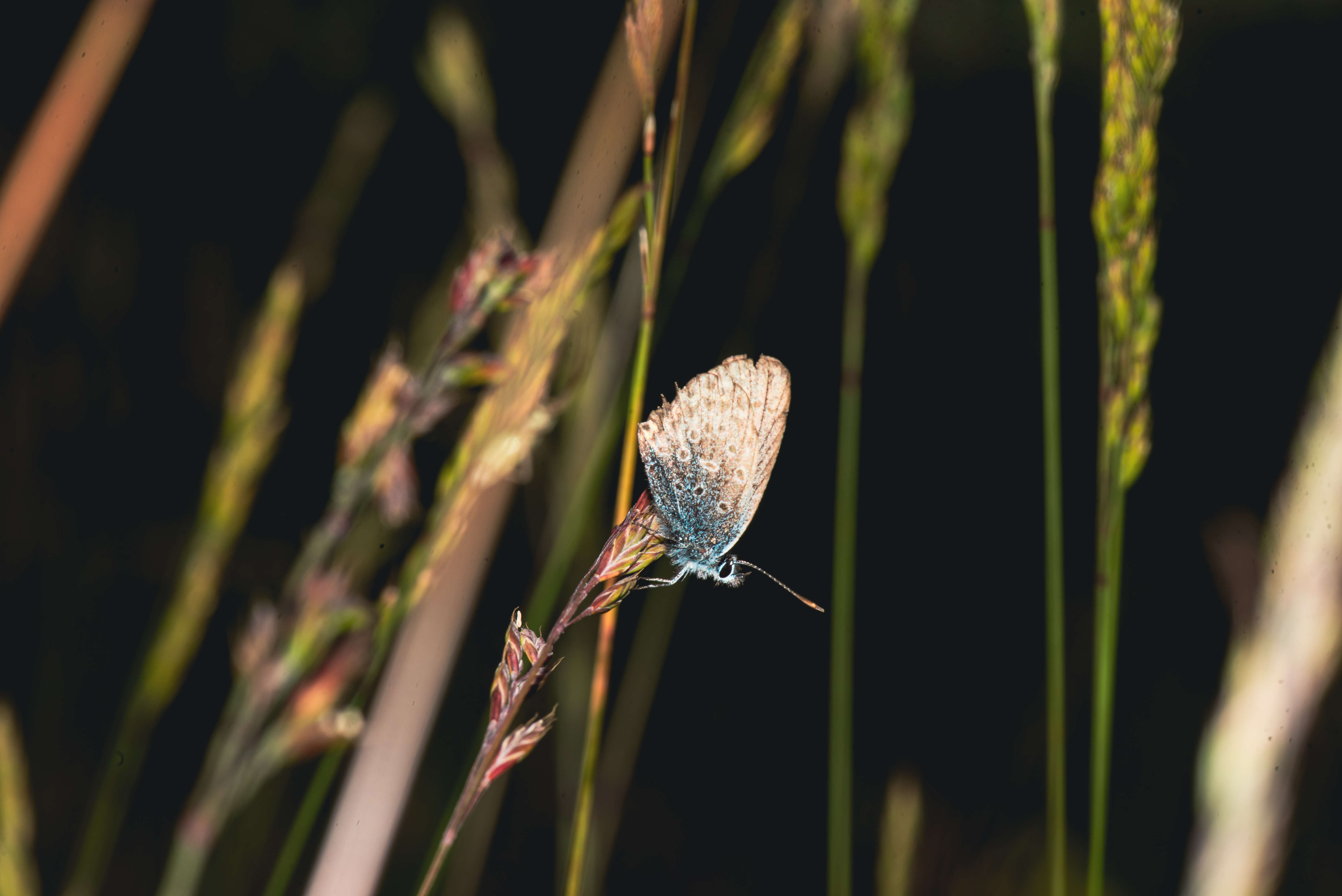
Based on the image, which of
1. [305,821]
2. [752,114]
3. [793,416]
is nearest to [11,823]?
[305,821]

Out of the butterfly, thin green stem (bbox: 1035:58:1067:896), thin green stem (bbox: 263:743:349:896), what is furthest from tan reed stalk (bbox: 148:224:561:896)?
thin green stem (bbox: 1035:58:1067:896)

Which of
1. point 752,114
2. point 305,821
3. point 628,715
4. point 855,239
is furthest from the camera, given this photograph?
point 628,715

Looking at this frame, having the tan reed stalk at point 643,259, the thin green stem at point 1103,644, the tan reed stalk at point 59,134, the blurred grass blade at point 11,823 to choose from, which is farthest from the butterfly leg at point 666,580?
the tan reed stalk at point 59,134

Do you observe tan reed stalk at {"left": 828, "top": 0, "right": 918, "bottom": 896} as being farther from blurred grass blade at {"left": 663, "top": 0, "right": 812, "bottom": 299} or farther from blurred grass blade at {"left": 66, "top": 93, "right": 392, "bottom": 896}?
blurred grass blade at {"left": 66, "top": 93, "right": 392, "bottom": 896}

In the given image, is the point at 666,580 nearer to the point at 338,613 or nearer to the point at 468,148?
the point at 338,613

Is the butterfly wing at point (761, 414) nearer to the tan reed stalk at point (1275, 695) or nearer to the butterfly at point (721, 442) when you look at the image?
the butterfly at point (721, 442)

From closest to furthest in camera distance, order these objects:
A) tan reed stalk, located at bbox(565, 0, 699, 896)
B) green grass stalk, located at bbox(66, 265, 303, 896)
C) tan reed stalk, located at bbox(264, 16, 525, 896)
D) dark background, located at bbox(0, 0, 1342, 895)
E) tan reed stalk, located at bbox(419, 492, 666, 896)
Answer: tan reed stalk, located at bbox(419, 492, 666, 896) < tan reed stalk, located at bbox(565, 0, 699, 896) < green grass stalk, located at bbox(66, 265, 303, 896) < tan reed stalk, located at bbox(264, 16, 525, 896) < dark background, located at bbox(0, 0, 1342, 895)
